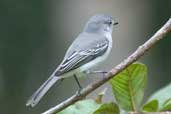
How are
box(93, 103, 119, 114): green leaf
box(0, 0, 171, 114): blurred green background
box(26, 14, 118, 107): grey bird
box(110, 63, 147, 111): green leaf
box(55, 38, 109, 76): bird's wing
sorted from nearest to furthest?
box(93, 103, 119, 114): green leaf → box(110, 63, 147, 111): green leaf → box(26, 14, 118, 107): grey bird → box(55, 38, 109, 76): bird's wing → box(0, 0, 171, 114): blurred green background

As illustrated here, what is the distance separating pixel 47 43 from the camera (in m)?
7.14

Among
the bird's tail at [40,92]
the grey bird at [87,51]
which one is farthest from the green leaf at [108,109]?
the grey bird at [87,51]

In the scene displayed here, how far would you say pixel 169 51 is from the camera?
7516 millimetres

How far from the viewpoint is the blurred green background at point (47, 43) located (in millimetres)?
6914

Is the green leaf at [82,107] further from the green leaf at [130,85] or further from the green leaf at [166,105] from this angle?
the green leaf at [166,105]

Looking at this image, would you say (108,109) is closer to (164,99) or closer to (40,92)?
(164,99)

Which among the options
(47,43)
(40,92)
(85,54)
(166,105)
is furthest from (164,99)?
(47,43)

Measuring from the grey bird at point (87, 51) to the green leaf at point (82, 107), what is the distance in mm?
578

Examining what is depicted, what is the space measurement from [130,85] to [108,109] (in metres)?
0.17

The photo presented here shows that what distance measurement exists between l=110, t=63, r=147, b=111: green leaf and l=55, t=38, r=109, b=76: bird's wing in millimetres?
1010

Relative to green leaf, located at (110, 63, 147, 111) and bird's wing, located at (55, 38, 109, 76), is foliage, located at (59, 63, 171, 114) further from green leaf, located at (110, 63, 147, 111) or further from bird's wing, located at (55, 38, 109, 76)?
bird's wing, located at (55, 38, 109, 76)

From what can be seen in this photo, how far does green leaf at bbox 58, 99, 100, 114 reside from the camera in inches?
64.9

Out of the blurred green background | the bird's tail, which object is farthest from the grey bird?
the blurred green background

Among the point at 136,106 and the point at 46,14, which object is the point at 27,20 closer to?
the point at 46,14
